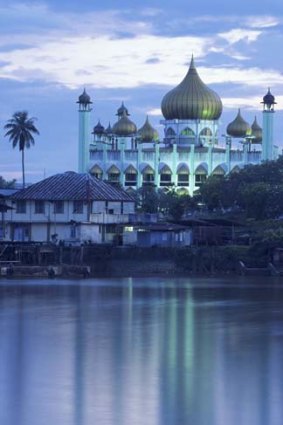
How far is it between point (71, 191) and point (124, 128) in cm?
4552

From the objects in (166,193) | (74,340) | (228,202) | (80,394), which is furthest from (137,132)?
(80,394)

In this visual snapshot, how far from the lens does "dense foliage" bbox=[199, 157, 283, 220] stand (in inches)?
3071

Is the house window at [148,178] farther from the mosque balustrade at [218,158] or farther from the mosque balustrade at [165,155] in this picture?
the mosque balustrade at [218,158]

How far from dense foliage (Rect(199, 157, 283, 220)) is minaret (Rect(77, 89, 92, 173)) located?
25.6 m

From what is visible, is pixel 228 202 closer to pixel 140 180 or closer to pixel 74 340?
pixel 140 180

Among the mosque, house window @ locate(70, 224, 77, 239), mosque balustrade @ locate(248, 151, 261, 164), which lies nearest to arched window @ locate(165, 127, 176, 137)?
the mosque

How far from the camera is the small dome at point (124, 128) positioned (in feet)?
397

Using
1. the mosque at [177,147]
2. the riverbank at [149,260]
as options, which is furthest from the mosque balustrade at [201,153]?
the riverbank at [149,260]

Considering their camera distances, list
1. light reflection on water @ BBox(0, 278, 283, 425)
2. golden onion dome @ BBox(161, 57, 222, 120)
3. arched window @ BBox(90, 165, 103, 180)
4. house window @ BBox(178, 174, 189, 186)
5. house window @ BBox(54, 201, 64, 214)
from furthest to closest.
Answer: golden onion dome @ BBox(161, 57, 222, 120) → house window @ BBox(178, 174, 189, 186) → arched window @ BBox(90, 165, 103, 180) → house window @ BBox(54, 201, 64, 214) → light reflection on water @ BBox(0, 278, 283, 425)

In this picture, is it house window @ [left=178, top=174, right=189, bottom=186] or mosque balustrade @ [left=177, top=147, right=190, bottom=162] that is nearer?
mosque balustrade @ [left=177, top=147, right=190, bottom=162]

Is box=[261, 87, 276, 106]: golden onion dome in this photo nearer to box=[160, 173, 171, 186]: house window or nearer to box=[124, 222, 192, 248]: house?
box=[160, 173, 171, 186]: house window

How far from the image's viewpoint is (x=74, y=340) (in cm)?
3139

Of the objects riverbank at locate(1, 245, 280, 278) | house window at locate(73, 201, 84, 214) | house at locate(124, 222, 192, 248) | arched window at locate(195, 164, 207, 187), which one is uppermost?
arched window at locate(195, 164, 207, 187)

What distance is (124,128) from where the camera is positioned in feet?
397
